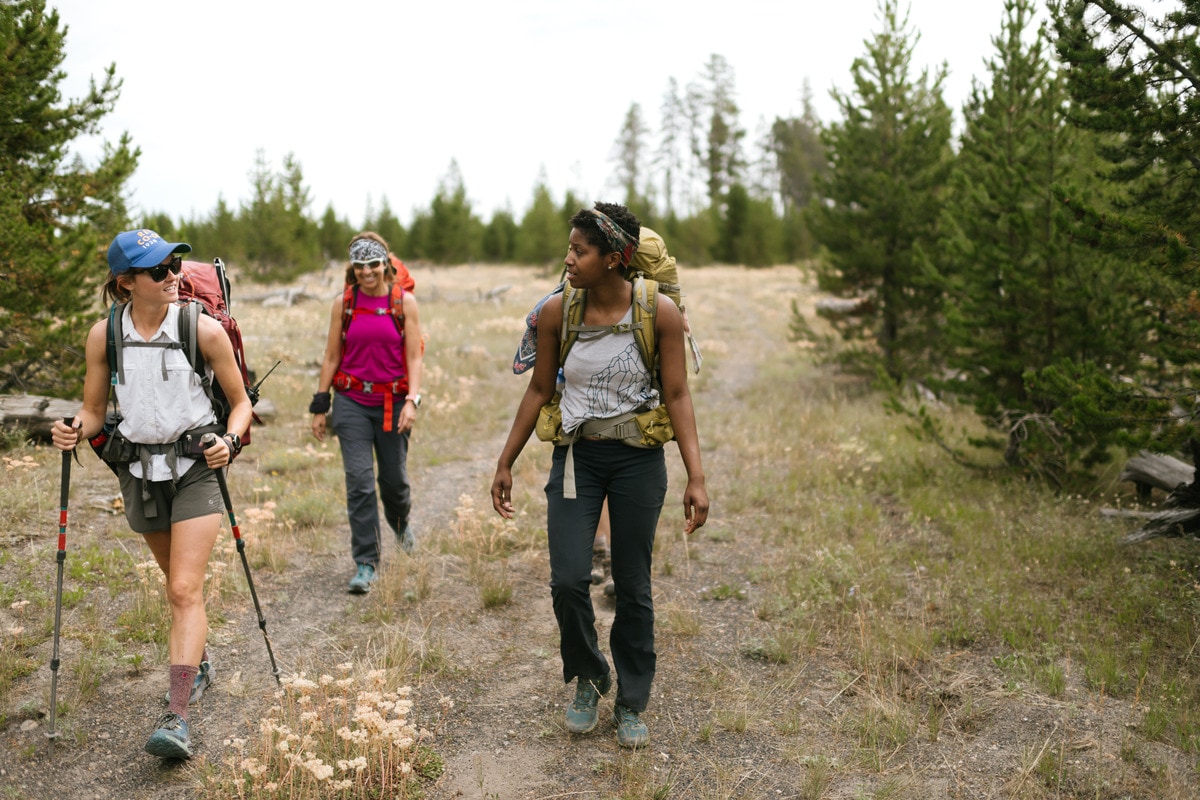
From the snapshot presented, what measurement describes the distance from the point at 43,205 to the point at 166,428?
A: 680cm

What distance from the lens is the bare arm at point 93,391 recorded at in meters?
3.69

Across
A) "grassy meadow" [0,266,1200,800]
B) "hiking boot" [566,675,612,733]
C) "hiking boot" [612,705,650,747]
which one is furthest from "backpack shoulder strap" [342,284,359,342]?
"hiking boot" [612,705,650,747]

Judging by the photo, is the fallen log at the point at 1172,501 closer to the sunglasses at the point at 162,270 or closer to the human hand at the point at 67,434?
the sunglasses at the point at 162,270

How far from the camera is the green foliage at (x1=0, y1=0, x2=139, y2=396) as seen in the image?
7758 millimetres

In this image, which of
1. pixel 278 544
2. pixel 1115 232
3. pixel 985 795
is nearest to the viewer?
pixel 985 795

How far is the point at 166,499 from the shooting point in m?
3.85

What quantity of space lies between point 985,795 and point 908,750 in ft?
1.44

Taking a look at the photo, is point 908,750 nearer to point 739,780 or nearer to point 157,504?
point 739,780

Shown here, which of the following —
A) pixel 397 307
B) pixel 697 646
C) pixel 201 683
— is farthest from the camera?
pixel 397 307

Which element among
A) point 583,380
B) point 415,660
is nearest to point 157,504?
point 415,660

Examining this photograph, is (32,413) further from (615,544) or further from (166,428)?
(615,544)

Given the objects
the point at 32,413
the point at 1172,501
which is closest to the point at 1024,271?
the point at 1172,501

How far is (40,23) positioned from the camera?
8.20m

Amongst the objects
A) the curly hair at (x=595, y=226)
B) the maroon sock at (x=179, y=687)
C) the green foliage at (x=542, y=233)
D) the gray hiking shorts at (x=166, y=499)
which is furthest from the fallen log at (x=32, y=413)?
the green foliage at (x=542, y=233)
